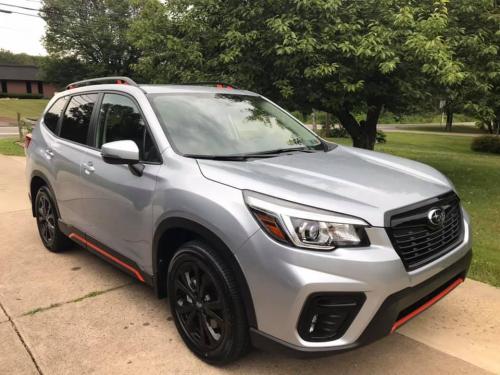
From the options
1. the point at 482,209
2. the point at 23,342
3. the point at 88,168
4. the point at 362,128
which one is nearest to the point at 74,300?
the point at 23,342

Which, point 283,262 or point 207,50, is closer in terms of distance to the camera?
point 283,262

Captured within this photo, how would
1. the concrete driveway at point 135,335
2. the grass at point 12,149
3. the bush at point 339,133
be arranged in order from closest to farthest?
the concrete driveway at point 135,335
the grass at point 12,149
the bush at point 339,133

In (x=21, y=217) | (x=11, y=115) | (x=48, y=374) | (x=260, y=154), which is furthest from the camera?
(x=11, y=115)

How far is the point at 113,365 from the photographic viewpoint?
9.53 feet

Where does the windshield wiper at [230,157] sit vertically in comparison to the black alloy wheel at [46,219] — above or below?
above

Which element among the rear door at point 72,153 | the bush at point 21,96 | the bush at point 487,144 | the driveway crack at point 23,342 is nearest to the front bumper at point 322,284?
the driveway crack at point 23,342

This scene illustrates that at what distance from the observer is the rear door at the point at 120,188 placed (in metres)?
3.19

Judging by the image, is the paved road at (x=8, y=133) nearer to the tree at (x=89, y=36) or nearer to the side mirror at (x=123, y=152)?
the tree at (x=89, y=36)

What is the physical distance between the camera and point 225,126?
11.6ft

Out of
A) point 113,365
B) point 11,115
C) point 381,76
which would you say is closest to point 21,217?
point 113,365

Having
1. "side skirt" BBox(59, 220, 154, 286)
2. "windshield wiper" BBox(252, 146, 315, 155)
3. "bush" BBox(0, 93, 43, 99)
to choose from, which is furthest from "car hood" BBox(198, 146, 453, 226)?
"bush" BBox(0, 93, 43, 99)

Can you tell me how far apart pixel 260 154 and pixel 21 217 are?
4566 millimetres

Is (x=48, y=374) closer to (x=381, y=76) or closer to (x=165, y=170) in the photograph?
(x=165, y=170)

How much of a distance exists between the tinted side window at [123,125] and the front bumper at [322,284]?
48.1 inches
